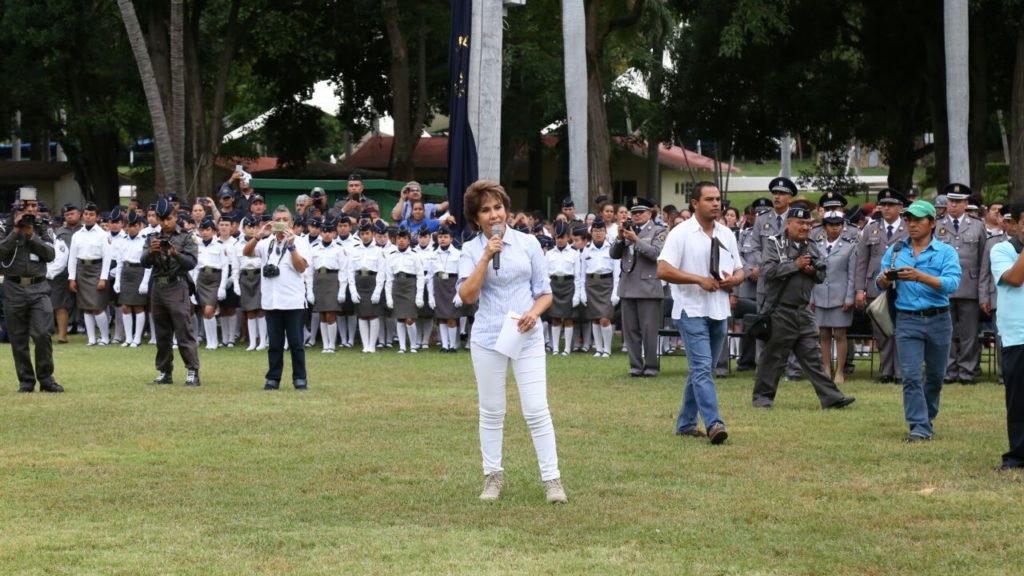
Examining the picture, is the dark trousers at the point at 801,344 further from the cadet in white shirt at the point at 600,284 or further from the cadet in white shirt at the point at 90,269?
the cadet in white shirt at the point at 90,269

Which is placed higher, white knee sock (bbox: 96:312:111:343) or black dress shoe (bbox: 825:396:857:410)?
white knee sock (bbox: 96:312:111:343)

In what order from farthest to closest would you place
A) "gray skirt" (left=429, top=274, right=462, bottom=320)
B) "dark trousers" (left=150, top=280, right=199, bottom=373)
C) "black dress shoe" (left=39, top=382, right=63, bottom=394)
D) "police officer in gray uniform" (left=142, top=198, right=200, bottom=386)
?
"gray skirt" (left=429, top=274, right=462, bottom=320) → "dark trousers" (left=150, top=280, right=199, bottom=373) → "police officer in gray uniform" (left=142, top=198, right=200, bottom=386) → "black dress shoe" (left=39, top=382, right=63, bottom=394)

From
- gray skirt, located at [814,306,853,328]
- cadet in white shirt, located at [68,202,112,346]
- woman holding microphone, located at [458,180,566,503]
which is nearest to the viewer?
woman holding microphone, located at [458,180,566,503]

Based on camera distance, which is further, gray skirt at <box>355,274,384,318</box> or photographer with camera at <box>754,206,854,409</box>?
gray skirt at <box>355,274,384,318</box>

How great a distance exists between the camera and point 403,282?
914 inches

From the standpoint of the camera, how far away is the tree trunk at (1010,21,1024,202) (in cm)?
2869

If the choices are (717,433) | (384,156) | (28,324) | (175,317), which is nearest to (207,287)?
(175,317)

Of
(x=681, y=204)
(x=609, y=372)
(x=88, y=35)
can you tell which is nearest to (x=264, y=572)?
(x=609, y=372)

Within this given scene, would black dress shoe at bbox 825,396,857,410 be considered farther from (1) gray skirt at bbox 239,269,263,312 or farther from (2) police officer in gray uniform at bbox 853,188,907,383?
(1) gray skirt at bbox 239,269,263,312

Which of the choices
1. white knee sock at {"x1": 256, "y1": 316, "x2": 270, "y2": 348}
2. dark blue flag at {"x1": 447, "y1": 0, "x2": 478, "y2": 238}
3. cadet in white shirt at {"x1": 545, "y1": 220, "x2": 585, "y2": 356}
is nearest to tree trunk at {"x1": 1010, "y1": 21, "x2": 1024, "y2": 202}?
cadet in white shirt at {"x1": 545, "y1": 220, "x2": 585, "y2": 356}

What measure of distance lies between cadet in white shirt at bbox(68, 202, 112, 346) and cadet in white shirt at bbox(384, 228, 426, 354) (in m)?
5.00

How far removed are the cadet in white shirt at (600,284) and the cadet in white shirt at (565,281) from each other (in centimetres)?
14

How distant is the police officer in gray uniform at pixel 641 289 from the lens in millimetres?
18562

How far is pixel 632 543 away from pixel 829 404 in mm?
6729
